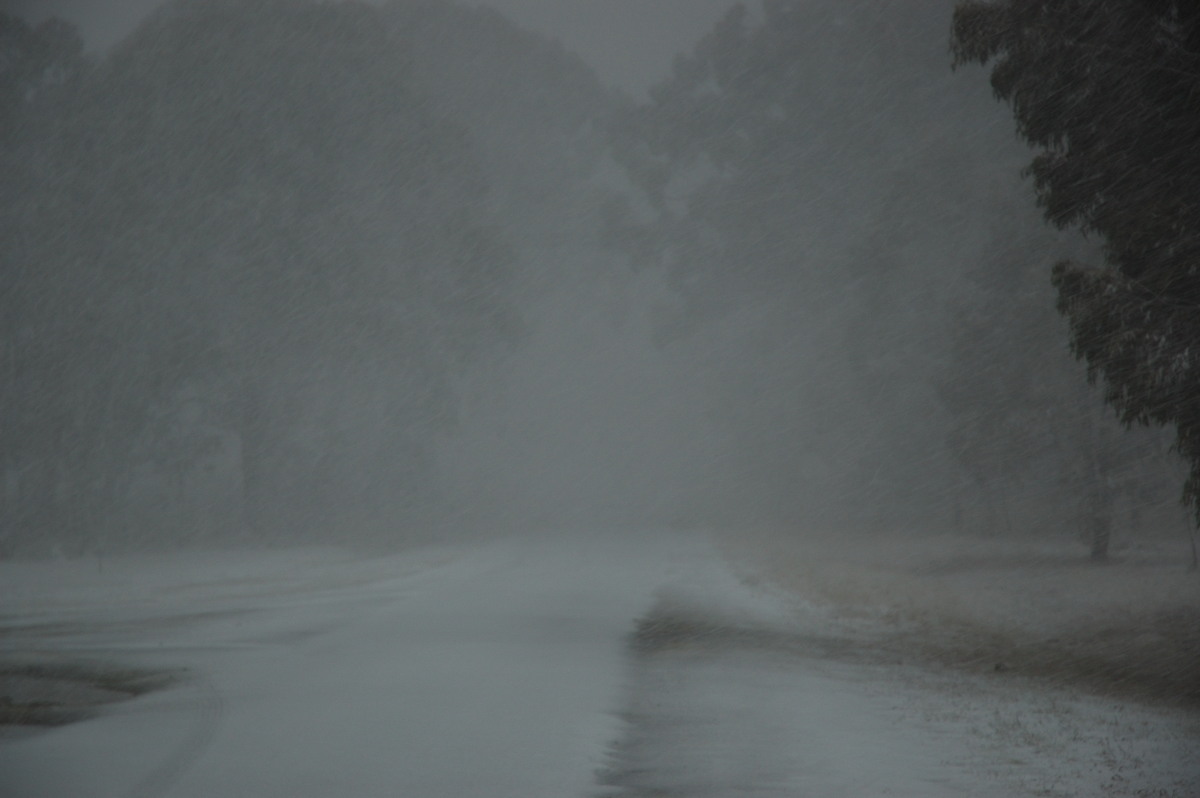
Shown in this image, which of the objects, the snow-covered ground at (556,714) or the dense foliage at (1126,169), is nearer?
the snow-covered ground at (556,714)

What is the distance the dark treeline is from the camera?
101 ft

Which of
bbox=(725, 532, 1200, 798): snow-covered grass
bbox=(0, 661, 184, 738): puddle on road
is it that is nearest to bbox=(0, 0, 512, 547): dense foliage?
bbox=(725, 532, 1200, 798): snow-covered grass

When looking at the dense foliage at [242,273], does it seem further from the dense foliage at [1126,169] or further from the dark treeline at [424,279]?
the dense foliage at [1126,169]

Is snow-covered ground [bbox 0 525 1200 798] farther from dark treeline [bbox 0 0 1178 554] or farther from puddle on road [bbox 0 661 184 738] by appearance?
dark treeline [bbox 0 0 1178 554]

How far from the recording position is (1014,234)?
24.1 m

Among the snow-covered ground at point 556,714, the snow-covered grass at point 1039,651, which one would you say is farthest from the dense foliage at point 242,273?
the snow-covered grass at point 1039,651

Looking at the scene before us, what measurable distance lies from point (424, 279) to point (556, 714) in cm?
3542

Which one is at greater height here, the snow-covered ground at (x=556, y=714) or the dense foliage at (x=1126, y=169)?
the dense foliage at (x=1126, y=169)

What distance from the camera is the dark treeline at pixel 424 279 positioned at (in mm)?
30703

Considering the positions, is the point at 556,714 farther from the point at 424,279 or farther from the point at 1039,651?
the point at 424,279

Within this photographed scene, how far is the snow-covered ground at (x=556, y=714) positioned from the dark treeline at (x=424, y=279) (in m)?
13.4

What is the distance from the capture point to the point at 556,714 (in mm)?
8445

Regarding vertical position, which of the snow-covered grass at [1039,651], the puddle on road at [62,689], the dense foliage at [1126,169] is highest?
the dense foliage at [1126,169]

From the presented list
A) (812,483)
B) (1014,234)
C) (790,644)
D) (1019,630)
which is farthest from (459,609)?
(812,483)
